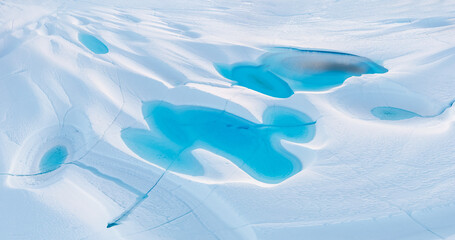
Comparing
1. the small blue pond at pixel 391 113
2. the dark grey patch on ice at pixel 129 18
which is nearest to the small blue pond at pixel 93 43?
the dark grey patch on ice at pixel 129 18

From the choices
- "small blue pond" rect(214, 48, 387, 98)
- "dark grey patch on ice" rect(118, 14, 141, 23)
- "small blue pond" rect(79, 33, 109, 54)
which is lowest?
"small blue pond" rect(79, 33, 109, 54)

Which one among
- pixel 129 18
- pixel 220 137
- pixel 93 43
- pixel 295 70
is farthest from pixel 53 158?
pixel 295 70

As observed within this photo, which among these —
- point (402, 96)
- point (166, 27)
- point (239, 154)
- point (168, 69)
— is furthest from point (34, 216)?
point (402, 96)

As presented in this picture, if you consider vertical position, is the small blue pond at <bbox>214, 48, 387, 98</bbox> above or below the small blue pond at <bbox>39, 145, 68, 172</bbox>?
above

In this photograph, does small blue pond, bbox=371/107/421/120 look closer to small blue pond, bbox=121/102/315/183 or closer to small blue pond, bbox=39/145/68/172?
small blue pond, bbox=121/102/315/183

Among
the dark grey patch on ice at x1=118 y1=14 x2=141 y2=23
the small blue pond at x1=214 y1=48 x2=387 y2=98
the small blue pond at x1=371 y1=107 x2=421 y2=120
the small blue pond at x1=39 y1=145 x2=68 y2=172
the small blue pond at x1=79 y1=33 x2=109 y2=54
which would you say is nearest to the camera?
the small blue pond at x1=39 y1=145 x2=68 y2=172

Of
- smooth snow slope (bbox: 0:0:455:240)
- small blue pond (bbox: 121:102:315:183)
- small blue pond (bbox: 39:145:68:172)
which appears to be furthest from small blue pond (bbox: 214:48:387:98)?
small blue pond (bbox: 39:145:68:172)

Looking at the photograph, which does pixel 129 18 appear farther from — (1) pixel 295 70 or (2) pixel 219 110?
(1) pixel 295 70
